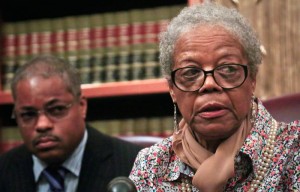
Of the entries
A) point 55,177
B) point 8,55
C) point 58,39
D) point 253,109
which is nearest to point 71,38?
point 58,39

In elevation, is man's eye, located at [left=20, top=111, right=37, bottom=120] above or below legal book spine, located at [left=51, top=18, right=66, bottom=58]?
below

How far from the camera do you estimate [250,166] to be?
4.56ft

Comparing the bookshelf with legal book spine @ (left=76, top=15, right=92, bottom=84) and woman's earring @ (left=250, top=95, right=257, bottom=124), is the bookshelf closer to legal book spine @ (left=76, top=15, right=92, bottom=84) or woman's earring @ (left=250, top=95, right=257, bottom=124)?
legal book spine @ (left=76, top=15, right=92, bottom=84)

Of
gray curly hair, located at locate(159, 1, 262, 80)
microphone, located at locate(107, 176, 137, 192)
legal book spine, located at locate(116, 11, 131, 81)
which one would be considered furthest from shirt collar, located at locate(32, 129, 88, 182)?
microphone, located at locate(107, 176, 137, 192)

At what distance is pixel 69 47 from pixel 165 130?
0.54 m

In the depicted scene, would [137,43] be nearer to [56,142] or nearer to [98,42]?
[98,42]

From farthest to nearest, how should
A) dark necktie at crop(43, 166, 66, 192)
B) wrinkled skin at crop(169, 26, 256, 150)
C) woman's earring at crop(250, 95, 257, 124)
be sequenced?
dark necktie at crop(43, 166, 66, 192), woman's earring at crop(250, 95, 257, 124), wrinkled skin at crop(169, 26, 256, 150)

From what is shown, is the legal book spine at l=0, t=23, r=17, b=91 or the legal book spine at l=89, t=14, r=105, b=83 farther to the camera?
the legal book spine at l=0, t=23, r=17, b=91

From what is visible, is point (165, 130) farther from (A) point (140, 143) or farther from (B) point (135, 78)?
(A) point (140, 143)

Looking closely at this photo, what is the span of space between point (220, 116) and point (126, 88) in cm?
129

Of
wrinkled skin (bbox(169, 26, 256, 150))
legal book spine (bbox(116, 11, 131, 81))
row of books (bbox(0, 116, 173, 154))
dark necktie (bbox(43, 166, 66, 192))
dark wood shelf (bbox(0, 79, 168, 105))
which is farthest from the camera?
row of books (bbox(0, 116, 173, 154))

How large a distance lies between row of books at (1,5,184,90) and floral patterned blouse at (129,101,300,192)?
1.17 m

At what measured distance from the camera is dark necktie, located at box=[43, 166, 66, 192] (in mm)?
2234

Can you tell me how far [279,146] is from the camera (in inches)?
55.2
